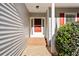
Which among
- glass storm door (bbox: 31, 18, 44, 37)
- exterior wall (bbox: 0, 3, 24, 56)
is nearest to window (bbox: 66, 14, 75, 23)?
glass storm door (bbox: 31, 18, 44, 37)

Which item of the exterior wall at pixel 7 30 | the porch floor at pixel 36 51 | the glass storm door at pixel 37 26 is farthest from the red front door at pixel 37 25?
the exterior wall at pixel 7 30

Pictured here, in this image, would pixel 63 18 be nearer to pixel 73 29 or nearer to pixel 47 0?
pixel 73 29

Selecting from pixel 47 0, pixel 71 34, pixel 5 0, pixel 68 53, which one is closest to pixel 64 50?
pixel 68 53

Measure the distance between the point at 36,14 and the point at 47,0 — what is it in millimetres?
12877

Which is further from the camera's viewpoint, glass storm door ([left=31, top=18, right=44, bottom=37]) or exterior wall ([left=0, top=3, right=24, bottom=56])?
glass storm door ([left=31, top=18, right=44, bottom=37])

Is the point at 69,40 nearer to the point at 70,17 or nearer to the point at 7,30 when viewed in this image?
the point at 7,30

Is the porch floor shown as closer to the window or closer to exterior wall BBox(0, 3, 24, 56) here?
the window

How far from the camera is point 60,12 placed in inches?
529

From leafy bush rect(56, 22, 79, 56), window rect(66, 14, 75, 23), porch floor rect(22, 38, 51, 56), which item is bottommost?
porch floor rect(22, 38, 51, 56)

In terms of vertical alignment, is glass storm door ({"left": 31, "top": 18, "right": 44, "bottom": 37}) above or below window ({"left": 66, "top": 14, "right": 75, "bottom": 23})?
below

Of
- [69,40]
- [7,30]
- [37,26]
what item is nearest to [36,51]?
[69,40]

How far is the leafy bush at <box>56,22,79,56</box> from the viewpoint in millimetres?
6449

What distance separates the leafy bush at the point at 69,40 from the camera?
6.45 m

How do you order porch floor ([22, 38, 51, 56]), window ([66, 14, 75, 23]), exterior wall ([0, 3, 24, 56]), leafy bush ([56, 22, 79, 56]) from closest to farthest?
exterior wall ([0, 3, 24, 56]) → leafy bush ([56, 22, 79, 56]) → porch floor ([22, 38, 51, 56]) → window ([66, 14, 75, 23])
